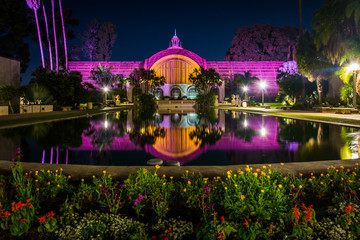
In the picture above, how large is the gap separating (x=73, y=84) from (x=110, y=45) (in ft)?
175

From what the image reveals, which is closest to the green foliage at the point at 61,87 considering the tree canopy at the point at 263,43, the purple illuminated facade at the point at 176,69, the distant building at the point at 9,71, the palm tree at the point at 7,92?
the distant building at the point at 9,71

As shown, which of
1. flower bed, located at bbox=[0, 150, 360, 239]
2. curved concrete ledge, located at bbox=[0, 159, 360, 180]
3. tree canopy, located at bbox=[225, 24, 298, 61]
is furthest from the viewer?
tree canopy, located at bbox=[225, 24, 298, 61]

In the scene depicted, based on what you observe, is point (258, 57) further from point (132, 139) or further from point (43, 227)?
point (43, 227)

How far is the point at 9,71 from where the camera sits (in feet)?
105

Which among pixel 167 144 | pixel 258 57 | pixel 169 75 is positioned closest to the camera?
pixel 167 144

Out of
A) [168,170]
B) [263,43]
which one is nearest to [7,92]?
[168,170]

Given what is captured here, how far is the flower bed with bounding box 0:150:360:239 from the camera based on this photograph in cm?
339

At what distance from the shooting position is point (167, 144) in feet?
35.6

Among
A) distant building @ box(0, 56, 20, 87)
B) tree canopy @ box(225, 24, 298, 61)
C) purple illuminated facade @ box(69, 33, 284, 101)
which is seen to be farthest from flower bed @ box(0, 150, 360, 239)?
tree canopy @ box(225, 24, 298, 61)

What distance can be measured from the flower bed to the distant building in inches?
1225

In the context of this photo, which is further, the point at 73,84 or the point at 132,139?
the point at 73,84

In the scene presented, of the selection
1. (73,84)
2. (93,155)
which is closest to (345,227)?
(93,155)

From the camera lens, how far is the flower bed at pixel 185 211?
3.39 metres

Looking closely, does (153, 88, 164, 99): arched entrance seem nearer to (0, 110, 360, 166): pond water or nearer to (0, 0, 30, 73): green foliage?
(0, 0, 30, 73): green foliage
